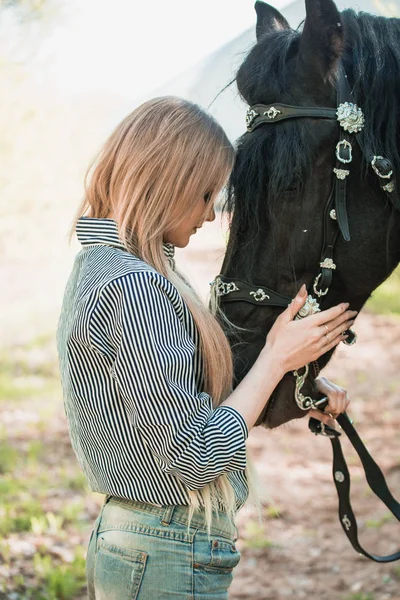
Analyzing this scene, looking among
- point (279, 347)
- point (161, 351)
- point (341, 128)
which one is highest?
point (341, 128)

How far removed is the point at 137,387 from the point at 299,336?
0.51 metres

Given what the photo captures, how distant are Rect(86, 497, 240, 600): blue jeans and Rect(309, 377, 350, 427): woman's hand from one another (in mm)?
670

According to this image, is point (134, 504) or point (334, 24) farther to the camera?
point (334, 24)

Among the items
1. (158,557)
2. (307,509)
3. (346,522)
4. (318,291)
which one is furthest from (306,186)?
(307,509)

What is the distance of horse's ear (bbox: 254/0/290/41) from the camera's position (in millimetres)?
2594

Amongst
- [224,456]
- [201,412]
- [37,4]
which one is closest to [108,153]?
[201,412]

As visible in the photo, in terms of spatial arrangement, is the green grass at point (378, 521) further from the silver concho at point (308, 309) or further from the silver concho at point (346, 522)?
the silver concho at point (308, 309)

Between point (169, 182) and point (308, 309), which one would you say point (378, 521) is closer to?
point (308, 309)

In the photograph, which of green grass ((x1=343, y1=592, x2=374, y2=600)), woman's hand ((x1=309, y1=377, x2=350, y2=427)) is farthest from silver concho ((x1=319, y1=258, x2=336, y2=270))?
green grass ((x1=343, y1=592, x2=374, y2=600))

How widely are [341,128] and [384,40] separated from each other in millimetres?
324

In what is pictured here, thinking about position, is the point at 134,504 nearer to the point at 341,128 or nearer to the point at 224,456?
the point at 224,456

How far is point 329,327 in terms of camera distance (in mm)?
2002

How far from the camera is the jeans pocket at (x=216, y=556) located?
1.75m

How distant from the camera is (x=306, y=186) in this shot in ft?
6.96
